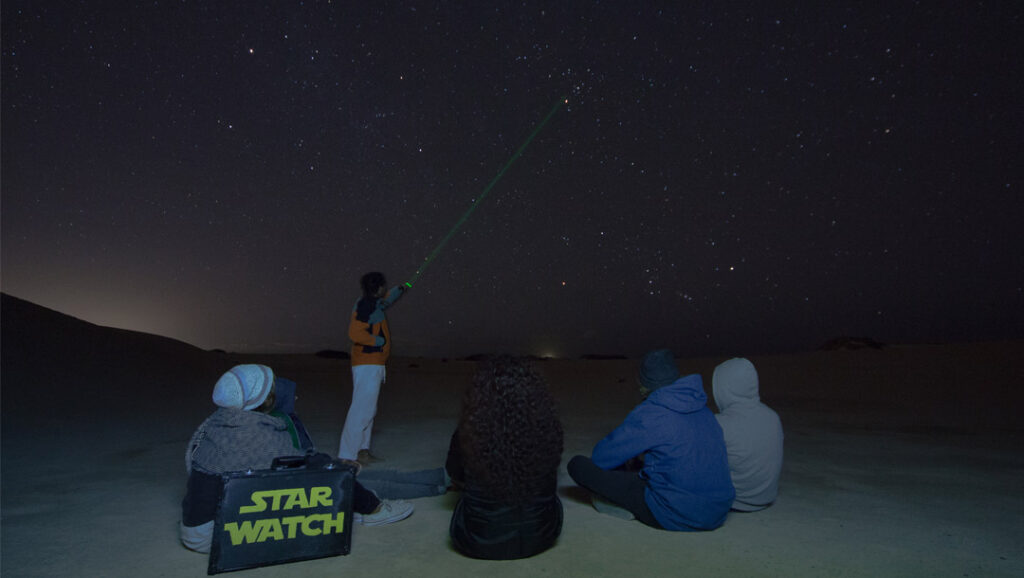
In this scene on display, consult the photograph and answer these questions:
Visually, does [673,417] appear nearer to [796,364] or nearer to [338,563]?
[338,563]

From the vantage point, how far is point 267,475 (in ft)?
9.75

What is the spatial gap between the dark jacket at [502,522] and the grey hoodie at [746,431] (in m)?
1.50

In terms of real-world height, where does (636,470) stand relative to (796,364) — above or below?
above

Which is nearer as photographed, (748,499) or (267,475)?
(267,475)

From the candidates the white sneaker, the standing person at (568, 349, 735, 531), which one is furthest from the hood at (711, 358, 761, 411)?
the white sneaker

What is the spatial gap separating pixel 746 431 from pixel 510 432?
193 cm

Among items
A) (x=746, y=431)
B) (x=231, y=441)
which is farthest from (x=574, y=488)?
(x=231, y=441)

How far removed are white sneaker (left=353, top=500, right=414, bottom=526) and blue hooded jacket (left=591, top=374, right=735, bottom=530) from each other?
163cm

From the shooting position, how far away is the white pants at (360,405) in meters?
5.93

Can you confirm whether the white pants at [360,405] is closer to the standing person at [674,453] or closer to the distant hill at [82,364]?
the standing person at [674,453]

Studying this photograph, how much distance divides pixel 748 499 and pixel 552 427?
2.06 meters

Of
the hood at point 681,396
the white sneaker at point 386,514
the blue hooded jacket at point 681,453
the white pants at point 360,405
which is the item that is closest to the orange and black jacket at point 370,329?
the white pants at point 360,405

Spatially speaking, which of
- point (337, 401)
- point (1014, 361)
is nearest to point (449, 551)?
point (337, 401)

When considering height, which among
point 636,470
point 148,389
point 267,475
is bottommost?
point 148,389
